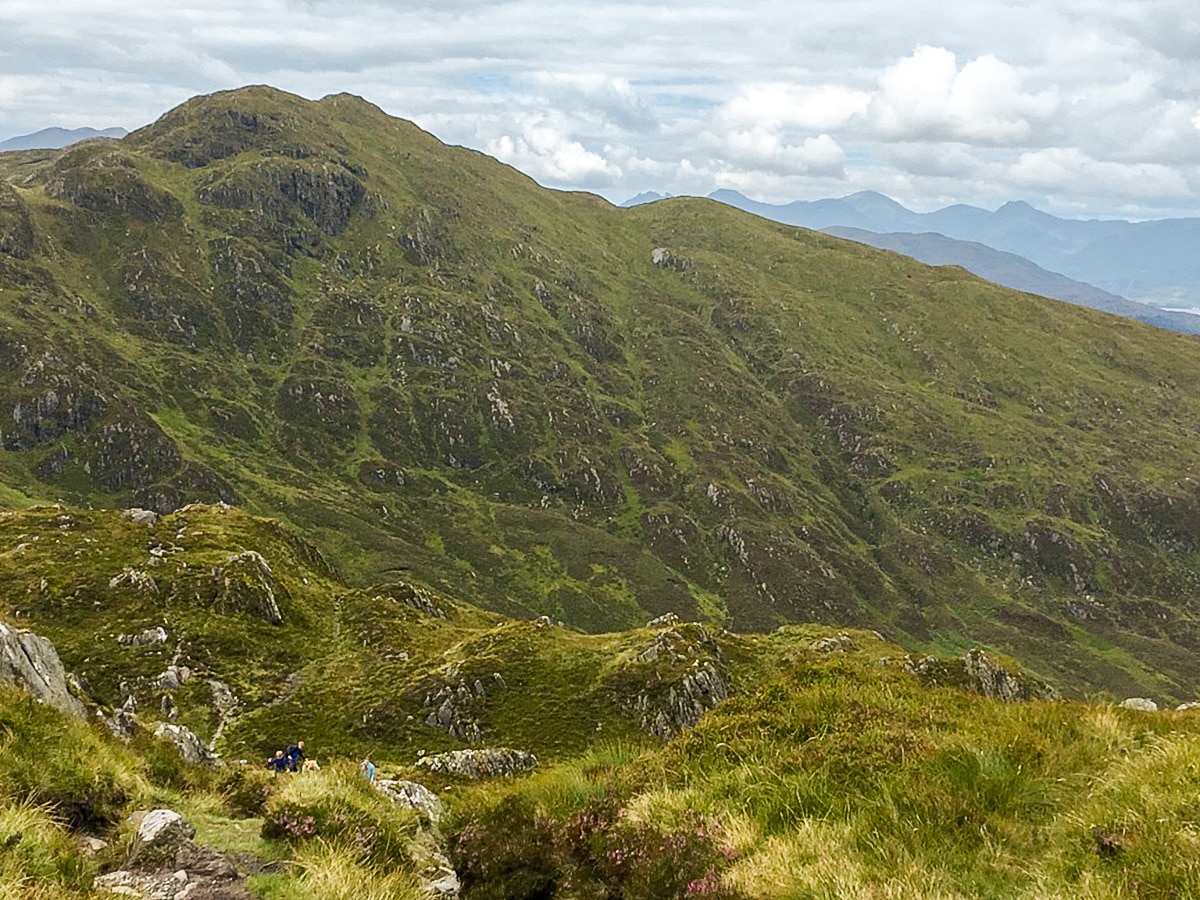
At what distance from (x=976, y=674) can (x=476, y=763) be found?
81.7 metres

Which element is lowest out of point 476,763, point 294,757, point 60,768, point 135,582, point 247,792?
point 135,582

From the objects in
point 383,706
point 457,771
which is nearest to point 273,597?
point 383,706

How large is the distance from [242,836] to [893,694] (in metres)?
11.5

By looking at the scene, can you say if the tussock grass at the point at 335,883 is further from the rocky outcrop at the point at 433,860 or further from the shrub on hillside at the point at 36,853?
the shrub on hillside at the point at 36,853

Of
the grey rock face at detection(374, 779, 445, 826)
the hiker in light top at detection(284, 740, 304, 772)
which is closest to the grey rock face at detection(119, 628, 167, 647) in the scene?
the hiker in light top at detection(284, 740, 304, 772)

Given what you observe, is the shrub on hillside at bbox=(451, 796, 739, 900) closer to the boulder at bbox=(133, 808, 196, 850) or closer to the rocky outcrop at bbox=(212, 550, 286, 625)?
the boulder at bbox=(133, 808, 196, 850)

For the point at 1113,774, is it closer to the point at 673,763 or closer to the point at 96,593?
the point at 673,763

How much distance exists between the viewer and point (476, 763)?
54.0 m

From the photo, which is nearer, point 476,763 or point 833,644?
point 476,763

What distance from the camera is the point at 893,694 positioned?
1293 cm

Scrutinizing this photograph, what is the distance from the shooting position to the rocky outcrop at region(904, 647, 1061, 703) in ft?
319

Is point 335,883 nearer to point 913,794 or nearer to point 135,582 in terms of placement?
point 913,794

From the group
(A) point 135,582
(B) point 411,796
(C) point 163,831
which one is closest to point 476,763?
(B) point 411,796

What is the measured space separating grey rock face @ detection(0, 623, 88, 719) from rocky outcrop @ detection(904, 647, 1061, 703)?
92283 millimetres
